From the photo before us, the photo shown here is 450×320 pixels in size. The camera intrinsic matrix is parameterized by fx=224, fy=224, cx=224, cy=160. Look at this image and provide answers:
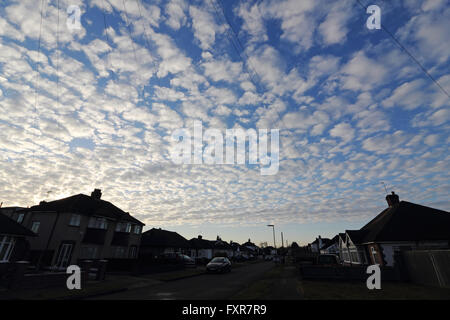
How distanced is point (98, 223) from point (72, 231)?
3.41m

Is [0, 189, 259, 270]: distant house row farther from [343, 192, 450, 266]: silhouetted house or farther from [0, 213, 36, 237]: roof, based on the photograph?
[343, 192, 450, 266]: silhouetted house

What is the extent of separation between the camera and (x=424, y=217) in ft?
81.4

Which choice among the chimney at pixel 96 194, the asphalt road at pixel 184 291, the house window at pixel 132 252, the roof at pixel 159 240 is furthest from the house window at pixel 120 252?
the asphalt road at pixel 184 291

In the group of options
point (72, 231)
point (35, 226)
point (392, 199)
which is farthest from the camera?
point (392, 199)

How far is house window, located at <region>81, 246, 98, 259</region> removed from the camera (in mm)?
27317

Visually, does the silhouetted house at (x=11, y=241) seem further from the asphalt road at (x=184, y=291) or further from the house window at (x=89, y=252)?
the asphalt road at (x=184, y=291)

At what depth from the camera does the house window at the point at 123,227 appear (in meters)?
33.2

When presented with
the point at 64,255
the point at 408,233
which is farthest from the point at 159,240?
the point at 408,233

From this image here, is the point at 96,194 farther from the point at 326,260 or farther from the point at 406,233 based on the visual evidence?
the point at 406,233

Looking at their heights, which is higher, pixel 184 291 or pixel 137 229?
pixel 137 229

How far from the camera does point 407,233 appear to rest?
23.2m
